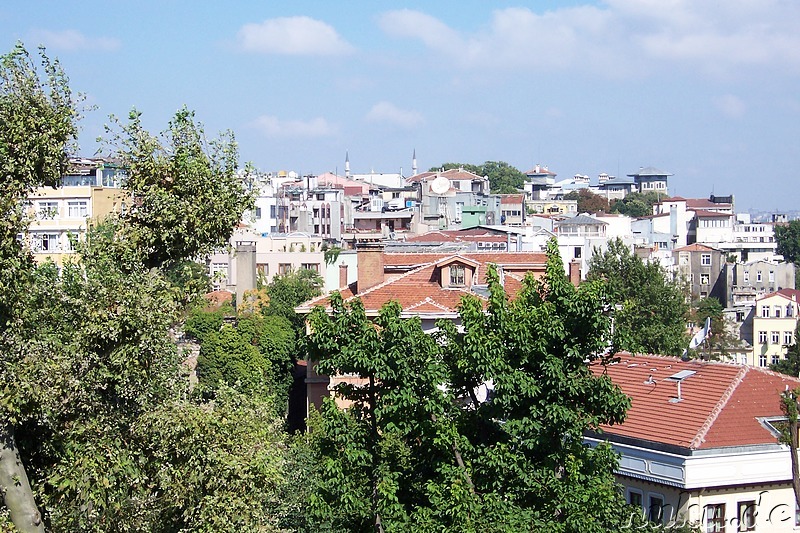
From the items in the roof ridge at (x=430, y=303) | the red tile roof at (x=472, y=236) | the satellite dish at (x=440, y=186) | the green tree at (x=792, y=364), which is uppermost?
the satellite dish at (x=440, y=186)

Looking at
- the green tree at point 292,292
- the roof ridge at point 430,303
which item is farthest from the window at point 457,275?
the green tree at point 292,292

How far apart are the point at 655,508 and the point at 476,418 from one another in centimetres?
698

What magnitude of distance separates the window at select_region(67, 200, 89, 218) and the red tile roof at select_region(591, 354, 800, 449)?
38.9 metres

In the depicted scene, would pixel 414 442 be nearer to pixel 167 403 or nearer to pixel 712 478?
pixel 167 403

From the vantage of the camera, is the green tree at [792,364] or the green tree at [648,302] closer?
the green tree at [648,302]

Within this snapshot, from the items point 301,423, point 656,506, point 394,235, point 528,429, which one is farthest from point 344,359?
point 394,235

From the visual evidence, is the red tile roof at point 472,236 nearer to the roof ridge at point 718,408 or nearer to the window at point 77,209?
the window at point 77,209

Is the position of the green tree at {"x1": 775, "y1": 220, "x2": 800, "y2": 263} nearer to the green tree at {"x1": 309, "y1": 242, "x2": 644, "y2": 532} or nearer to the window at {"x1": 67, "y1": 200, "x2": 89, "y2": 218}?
the window at {"x1": 67, "y1": 200, "x2": 89, "y2": 218}

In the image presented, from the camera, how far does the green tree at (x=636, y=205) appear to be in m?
141

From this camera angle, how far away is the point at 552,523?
13477mm

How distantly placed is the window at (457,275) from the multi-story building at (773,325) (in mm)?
39020

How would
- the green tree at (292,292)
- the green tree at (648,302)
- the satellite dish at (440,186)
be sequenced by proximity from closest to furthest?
the green tree at (292,292) → the green tree at (648,302) → the satellite dish at (440,186)

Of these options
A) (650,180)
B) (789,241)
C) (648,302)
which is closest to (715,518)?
(648,302)

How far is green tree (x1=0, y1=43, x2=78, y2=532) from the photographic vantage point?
10.1m
